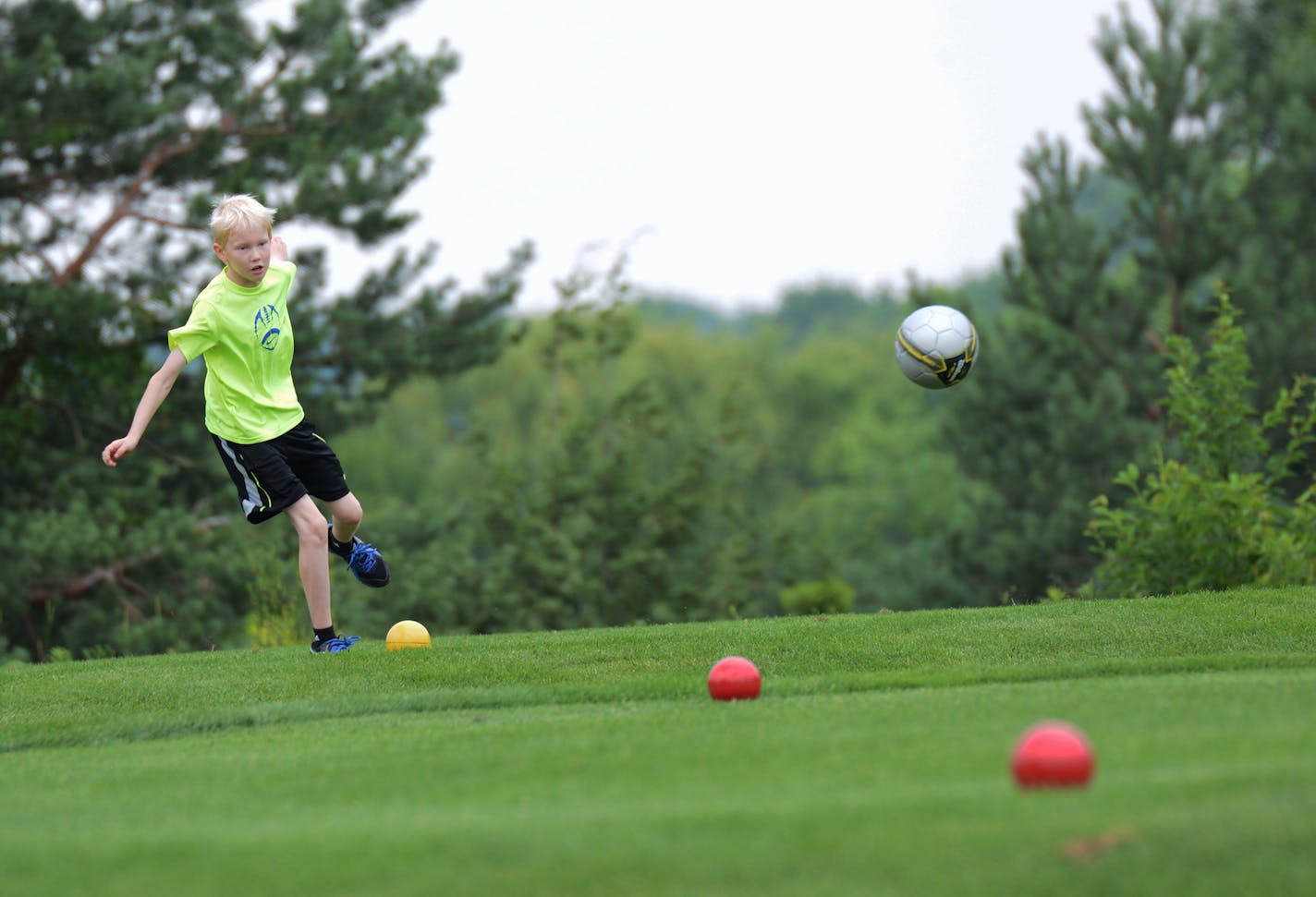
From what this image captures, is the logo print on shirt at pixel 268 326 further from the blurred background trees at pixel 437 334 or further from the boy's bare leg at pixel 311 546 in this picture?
the blurred background trees at pixel 437 334

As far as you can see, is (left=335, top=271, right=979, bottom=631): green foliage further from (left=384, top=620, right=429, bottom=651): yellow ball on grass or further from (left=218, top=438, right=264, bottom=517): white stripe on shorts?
(left=218, top=438, right=264, bottom=517): white stripe on shorts

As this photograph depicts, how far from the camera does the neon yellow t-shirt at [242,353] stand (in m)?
8.16

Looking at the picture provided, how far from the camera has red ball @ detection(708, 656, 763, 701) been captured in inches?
273

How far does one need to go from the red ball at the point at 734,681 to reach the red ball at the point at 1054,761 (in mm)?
2675

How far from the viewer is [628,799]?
15.3 ft

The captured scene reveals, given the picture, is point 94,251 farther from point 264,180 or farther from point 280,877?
point 280,877

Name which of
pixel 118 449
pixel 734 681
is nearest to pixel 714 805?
pixel 734 681

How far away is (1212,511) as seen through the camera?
34.7 ft

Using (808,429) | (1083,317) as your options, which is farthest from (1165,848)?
(808,429)

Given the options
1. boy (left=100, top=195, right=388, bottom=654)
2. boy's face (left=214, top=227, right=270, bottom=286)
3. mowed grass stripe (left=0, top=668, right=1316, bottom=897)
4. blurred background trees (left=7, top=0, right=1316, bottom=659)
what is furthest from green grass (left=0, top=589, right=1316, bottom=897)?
blurred background trees (left=7, top=0, right=1316, bottom=659)

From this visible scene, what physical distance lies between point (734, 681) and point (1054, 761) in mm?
2789

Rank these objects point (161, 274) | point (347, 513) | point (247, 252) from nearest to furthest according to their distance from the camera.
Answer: point (247, 252) → point (347, 513) → point (161, 274)

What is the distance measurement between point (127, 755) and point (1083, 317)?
678 inches

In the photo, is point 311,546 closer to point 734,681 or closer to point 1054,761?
point 734,681
